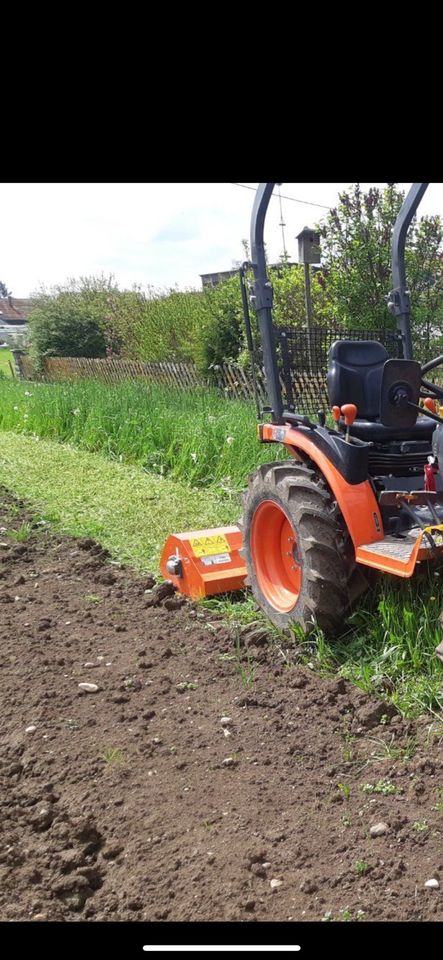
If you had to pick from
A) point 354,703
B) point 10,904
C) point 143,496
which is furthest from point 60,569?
point 10,904

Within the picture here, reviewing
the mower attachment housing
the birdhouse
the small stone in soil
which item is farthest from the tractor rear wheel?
the birdhouse

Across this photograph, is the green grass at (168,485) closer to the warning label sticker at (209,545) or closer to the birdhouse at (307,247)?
the warning label sticker at (209,545)

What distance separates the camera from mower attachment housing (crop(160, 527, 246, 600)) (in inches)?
166

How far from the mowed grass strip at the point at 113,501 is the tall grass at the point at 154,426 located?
0.25 m

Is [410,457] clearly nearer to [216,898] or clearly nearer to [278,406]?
[278,406]

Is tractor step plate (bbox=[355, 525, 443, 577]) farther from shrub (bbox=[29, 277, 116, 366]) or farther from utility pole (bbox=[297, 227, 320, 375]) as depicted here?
shrub (bbox=[29, 277, 116, 366])

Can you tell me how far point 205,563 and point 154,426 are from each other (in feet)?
14.7

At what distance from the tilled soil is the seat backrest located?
3.81 ft

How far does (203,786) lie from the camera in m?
2.57

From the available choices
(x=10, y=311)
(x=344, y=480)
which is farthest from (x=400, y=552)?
(x=10, y=311)

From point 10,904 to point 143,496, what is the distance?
480 cm

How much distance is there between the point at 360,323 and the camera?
804 centimetres

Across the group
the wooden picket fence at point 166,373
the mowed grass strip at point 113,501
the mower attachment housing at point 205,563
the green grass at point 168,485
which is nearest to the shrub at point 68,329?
the wooden picket fence at point 166,373

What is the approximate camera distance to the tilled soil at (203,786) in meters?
2.09
